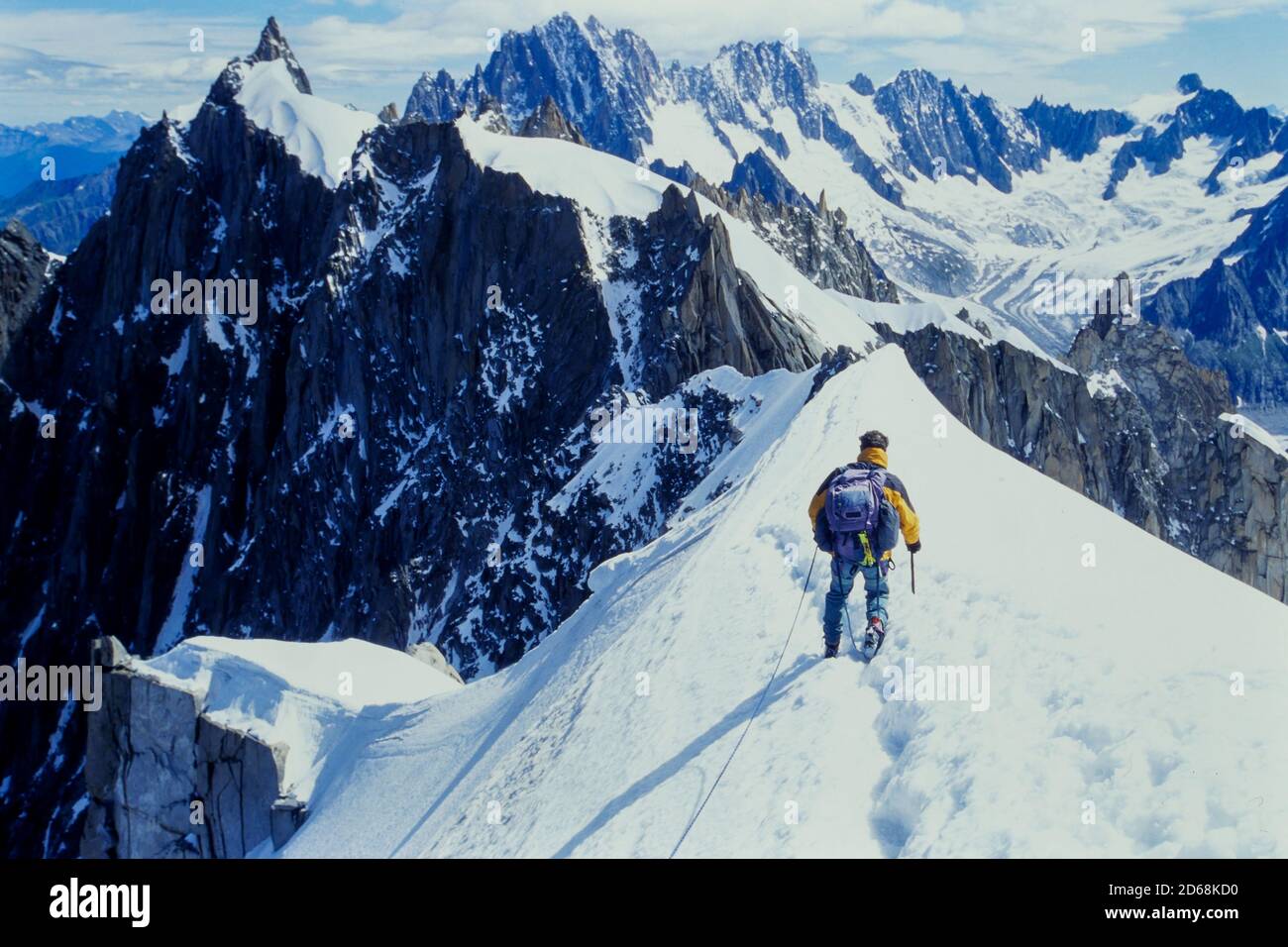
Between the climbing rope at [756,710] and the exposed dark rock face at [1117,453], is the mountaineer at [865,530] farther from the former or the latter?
the exposed dark rock face at [1117,453]

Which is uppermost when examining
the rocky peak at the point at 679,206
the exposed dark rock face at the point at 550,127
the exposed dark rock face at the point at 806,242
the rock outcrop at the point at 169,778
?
the exposed dark rock face at the point at 550,127

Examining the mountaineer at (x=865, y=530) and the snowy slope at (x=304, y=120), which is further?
the snowy slope at (x=304, y=120)

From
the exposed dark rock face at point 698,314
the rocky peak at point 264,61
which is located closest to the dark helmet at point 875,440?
the exposed dark rock face at point 698,314

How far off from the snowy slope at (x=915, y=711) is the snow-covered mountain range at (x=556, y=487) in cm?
7

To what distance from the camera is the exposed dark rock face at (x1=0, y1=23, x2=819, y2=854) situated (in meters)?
72.2

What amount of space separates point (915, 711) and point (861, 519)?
2430 mm

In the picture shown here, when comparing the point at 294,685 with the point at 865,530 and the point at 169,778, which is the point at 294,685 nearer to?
the point at 169,778

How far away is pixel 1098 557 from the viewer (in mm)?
16000

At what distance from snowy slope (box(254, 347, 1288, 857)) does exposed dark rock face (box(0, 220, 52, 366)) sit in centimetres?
12501

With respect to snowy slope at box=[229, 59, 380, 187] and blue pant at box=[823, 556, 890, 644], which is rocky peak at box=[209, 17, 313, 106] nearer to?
snowy slope at box=[229, 59, 380, 187]

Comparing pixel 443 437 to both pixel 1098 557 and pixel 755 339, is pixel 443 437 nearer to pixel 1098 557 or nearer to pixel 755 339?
pixel 755 339

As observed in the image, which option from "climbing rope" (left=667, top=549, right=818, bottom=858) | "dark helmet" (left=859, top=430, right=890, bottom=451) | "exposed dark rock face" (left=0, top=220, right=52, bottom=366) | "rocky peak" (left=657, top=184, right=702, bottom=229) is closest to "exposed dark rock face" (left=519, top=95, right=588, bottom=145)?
"rocky peak" (left=657, top=184, right=702, bottom=229)

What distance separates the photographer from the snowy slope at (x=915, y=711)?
10859 millimetres
